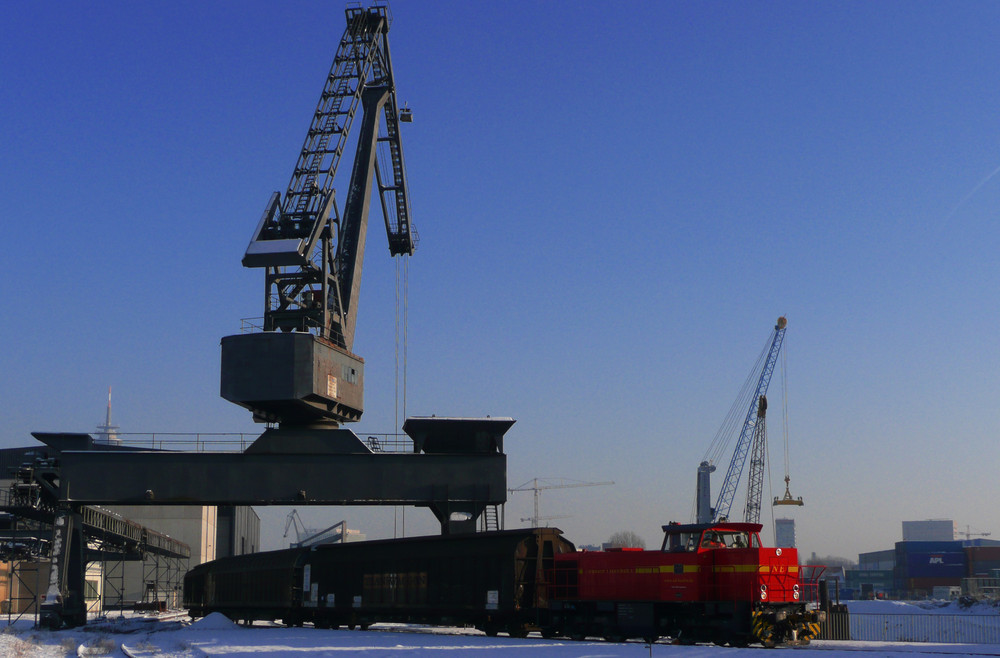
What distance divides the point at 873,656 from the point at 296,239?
29.9m

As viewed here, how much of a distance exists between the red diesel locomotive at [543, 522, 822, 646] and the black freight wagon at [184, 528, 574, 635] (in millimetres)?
1895

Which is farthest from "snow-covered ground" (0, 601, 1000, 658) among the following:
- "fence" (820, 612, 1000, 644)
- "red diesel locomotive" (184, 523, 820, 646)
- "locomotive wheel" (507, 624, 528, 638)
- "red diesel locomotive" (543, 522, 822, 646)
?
"fence" (820, 612, 1000, 644)

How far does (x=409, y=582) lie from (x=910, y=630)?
28.9 m

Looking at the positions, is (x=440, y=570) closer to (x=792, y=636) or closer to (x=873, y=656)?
(x=792, y=636)

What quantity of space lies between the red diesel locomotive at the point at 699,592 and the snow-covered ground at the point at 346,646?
93 centimetres

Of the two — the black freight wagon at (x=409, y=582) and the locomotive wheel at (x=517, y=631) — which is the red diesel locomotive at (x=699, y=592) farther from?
the black freight wagon at (x=409, y=582)

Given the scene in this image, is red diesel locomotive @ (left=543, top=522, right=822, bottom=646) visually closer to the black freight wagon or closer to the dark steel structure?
the black freight wagon

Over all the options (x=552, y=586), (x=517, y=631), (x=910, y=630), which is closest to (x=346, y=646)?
(x=517, y=631)

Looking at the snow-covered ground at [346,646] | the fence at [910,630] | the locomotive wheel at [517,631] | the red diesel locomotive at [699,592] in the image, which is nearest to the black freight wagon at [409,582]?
the locomotive wheel at [517,631]

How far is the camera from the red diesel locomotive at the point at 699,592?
2530 centimetres

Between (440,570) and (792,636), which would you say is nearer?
(792,636)

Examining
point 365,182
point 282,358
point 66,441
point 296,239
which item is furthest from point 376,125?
point 66,441

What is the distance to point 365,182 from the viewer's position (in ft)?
167

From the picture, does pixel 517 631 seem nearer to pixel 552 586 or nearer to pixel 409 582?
pixel 552 586
